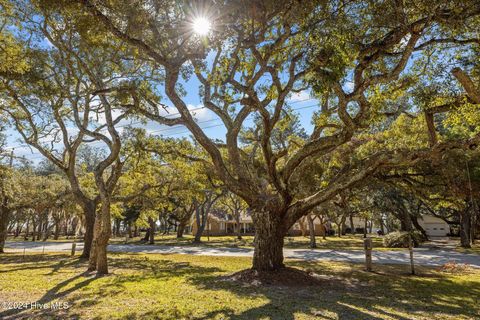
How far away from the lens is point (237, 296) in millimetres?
7355

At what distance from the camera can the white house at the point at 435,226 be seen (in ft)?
152

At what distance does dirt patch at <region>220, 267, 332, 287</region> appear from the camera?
28.4 ft

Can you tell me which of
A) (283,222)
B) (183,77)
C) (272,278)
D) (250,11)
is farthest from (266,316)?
(183,77)

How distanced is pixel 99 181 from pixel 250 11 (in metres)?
7.63

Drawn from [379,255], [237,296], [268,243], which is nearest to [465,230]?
[379,255]

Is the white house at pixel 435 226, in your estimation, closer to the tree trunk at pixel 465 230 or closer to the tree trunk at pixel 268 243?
the tree trunk at pixel 465 230

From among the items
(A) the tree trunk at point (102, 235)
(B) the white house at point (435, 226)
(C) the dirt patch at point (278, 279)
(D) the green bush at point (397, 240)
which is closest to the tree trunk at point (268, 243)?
(C) the dirt patch at point (278, 279)

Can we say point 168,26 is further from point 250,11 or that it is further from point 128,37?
point 250,11

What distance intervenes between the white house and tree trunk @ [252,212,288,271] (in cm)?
4591

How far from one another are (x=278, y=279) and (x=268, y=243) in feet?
3.63

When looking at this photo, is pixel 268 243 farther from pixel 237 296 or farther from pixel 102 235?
pixel 102 235

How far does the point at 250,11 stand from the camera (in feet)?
24.9

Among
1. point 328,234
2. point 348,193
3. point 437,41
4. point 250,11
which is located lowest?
point 328,234

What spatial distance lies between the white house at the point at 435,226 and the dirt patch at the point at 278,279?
150 ft
